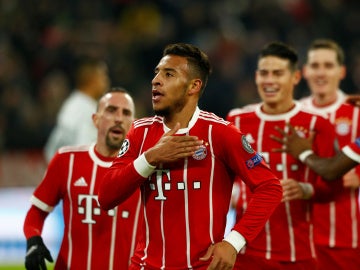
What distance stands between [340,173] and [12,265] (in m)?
5.11

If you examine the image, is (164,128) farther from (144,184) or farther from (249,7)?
(249,7)

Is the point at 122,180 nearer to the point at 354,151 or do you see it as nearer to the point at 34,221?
the point at 34,221

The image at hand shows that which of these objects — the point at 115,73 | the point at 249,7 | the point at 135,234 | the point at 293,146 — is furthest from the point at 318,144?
the point at 249,7

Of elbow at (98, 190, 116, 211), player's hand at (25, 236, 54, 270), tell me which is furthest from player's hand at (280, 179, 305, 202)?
player's hand at (25, 236, 54, 270)

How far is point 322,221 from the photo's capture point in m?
6.42

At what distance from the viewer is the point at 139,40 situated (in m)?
14.0

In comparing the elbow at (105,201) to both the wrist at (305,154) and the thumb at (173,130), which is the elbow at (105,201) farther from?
the wrist at (305,154)

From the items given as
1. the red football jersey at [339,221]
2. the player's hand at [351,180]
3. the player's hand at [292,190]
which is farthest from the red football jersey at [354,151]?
the red football jersey at [339,221]

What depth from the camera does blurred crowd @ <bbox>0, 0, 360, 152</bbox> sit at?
12.6 m

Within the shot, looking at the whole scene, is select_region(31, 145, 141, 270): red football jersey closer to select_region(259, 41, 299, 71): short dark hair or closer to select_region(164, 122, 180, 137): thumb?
select_region(164, 122, 180, 137): thumb

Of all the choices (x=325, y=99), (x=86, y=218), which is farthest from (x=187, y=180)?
(x=325, y=99)

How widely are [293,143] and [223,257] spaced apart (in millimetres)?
1580

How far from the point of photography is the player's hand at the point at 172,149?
14.4ft

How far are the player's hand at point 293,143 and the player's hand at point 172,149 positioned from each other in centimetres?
141
